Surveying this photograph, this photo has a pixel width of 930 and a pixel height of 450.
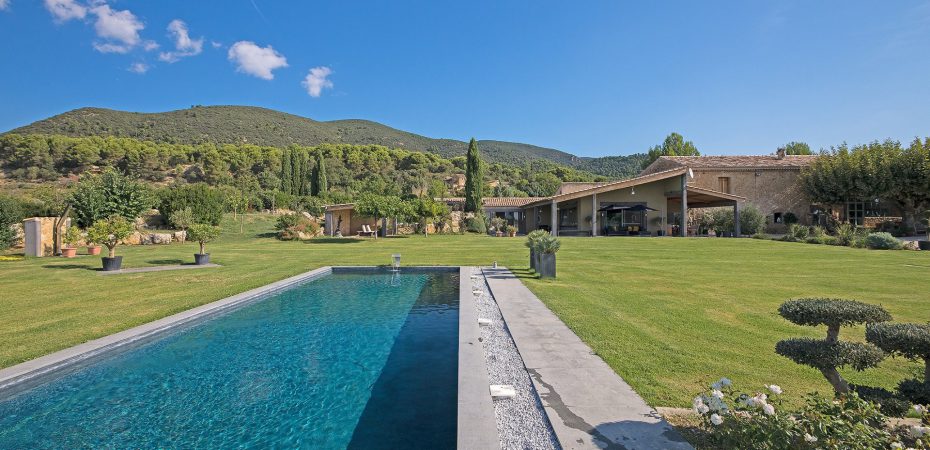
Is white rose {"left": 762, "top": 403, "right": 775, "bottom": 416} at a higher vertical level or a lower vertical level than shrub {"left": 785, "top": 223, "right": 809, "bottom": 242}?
lower

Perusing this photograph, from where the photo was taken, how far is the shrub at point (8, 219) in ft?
55.0

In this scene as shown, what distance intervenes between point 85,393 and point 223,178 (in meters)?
47.3

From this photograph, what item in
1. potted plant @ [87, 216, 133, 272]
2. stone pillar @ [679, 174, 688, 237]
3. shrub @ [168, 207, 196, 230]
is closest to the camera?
potted plant @ [87, 216, 133, 272]

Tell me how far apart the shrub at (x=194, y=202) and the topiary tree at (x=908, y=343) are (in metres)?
30.6

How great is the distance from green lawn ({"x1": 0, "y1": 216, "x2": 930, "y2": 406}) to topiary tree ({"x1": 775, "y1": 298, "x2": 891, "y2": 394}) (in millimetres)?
885

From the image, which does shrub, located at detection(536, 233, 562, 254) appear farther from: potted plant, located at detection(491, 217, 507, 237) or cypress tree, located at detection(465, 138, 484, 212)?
cypress tree, located at detection(465, 138, 484, 212)

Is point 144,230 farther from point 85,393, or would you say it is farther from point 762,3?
point 762,3

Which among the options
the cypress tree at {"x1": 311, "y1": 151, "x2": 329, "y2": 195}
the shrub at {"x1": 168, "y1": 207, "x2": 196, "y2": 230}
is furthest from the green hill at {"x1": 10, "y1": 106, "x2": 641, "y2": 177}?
the shrub at {"x1": 168, "y1": 207, "x2": 196, "y2": 230}

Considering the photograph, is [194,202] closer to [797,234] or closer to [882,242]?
[797,234]

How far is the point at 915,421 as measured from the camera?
2.61m

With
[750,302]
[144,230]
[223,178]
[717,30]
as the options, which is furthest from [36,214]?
[717,30]

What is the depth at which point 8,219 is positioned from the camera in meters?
17.7

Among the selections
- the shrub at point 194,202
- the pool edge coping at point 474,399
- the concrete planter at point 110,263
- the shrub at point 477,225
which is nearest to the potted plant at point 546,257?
the pool edge coping at point 474,399

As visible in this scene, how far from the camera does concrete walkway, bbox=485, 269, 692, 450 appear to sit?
102 inches
